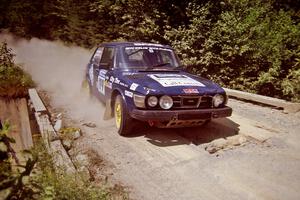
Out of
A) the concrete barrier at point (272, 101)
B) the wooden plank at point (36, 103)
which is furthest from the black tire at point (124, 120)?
the concrete barrier at point (272, 101)

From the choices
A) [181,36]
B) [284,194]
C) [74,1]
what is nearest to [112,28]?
[74,1]

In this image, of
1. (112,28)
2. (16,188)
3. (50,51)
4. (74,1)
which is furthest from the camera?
(50,51)

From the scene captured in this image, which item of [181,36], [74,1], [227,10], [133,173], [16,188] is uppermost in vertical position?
[74,1]

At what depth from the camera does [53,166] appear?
4121 mm

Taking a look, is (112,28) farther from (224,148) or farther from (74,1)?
(224,148)

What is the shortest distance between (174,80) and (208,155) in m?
1.49

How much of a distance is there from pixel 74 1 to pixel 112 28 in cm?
293

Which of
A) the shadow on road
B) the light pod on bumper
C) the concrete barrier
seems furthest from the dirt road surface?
the light pod on bumper

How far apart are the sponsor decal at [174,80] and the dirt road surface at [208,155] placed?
43.0 inches

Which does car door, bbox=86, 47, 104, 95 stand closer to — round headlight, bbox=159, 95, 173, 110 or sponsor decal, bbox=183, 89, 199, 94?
round headlight, bbox=159, 95, 173, 110

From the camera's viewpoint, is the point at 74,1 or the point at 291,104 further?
the point at 74,1

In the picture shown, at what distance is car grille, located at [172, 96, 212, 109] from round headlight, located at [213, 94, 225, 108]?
108mm

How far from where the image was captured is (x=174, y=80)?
566 centimetres

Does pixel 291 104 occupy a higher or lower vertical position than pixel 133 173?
higher
